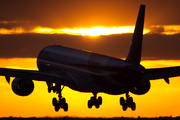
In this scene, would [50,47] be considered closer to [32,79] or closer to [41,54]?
[41,54]

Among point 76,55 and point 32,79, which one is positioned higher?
point 76,55

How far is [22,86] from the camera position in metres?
55.1

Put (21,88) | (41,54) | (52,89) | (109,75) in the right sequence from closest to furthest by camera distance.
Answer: (109,75), (21,88), (52,89), (41,54)

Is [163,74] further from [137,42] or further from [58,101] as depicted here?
[58,101]

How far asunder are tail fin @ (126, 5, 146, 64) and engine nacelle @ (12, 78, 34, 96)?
38.1 ft

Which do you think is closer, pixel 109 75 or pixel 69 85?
pixel 109 75

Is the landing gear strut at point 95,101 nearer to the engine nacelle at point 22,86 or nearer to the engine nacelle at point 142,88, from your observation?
the engine nacelle at point 142,88

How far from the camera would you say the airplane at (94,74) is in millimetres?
50531

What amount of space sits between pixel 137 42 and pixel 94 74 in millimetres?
5943

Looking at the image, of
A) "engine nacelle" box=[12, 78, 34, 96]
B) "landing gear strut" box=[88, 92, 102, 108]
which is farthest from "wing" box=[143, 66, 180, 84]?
"engine nacelle" box=[12, 78, 34, 96]

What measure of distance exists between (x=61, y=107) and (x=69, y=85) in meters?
3.34

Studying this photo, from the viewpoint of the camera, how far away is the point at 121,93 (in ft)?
175

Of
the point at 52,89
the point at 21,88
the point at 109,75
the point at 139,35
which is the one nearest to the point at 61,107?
the point at 52,89

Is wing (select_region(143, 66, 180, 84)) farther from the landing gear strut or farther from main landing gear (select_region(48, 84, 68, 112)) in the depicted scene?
main landing gear (select_region(48, 84, 68, 112))
